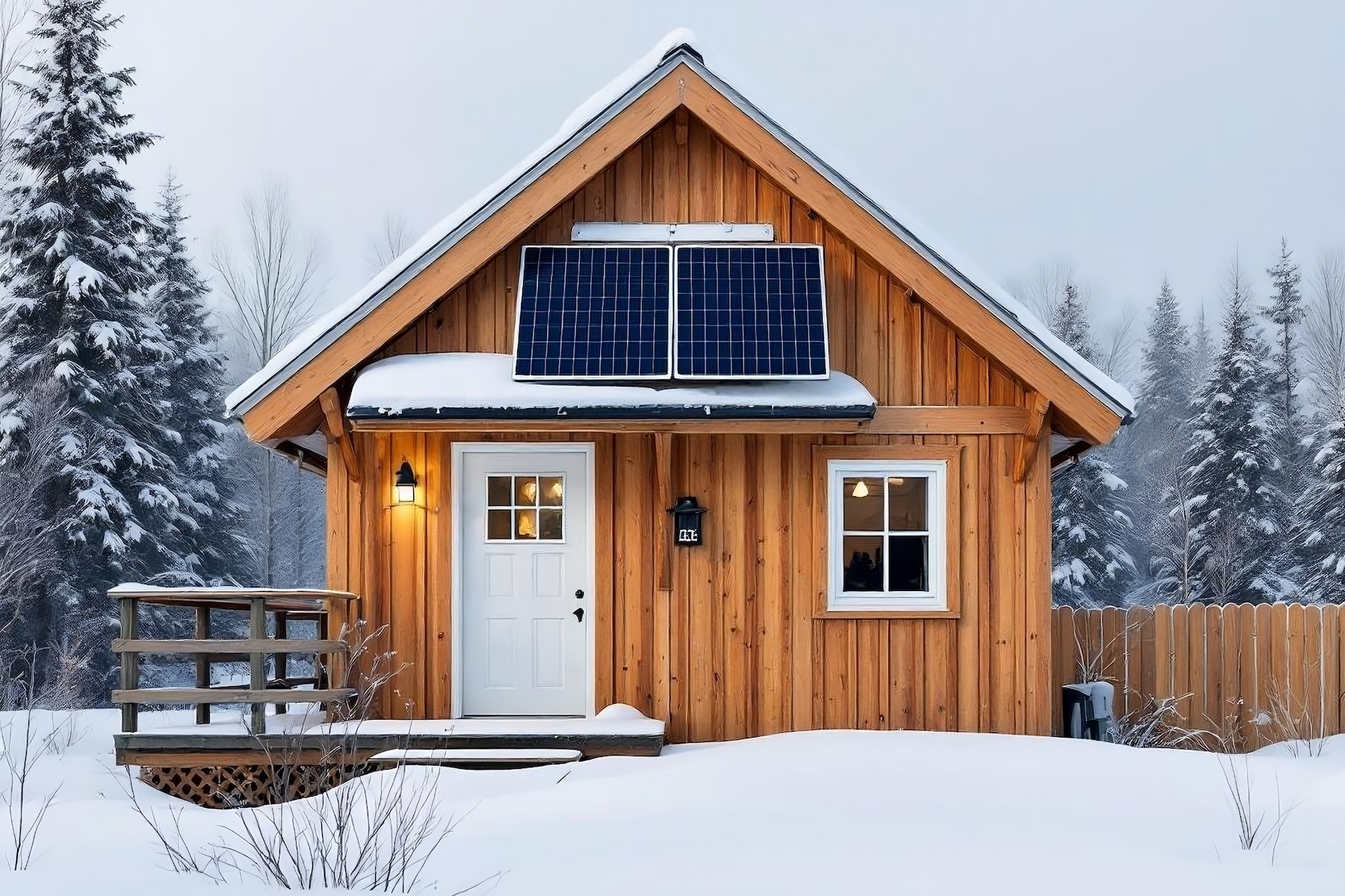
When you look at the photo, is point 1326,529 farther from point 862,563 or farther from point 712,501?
point 712,501

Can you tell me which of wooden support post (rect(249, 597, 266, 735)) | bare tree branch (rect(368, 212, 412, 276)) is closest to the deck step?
wooden support post (rect(249, 597, 266, 735))

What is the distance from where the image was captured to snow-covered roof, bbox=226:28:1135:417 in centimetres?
858

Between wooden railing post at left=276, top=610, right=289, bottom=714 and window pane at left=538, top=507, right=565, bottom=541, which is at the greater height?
window pane at left=538, top=507, right=565, bottom=541

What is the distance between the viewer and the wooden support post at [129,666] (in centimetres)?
812

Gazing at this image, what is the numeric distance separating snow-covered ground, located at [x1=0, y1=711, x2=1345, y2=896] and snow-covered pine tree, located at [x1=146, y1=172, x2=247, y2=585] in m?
12.9

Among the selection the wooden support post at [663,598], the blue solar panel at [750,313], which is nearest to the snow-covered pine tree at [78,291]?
the wooden support post at [663,598]

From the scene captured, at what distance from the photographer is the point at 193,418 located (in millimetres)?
21984

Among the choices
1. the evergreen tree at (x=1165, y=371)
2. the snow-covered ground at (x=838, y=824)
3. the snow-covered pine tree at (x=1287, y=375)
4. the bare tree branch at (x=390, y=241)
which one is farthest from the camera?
the evergreen tree at (x=1165, y=371)

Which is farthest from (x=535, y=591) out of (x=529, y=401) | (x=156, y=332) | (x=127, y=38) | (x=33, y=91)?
(x=127, y=38)

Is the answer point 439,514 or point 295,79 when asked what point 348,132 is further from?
point 439,514

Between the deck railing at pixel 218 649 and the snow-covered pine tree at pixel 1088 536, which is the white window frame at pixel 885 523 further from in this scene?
the snow-covered pine tree at pixel 1088 536

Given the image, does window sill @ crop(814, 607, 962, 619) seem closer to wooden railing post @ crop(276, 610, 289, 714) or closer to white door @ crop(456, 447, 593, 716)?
white door @ crop(456, 447, 593, 716)

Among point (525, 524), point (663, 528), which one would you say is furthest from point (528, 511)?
point (663, 528)

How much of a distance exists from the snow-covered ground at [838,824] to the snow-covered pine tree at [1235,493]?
16.1 m
